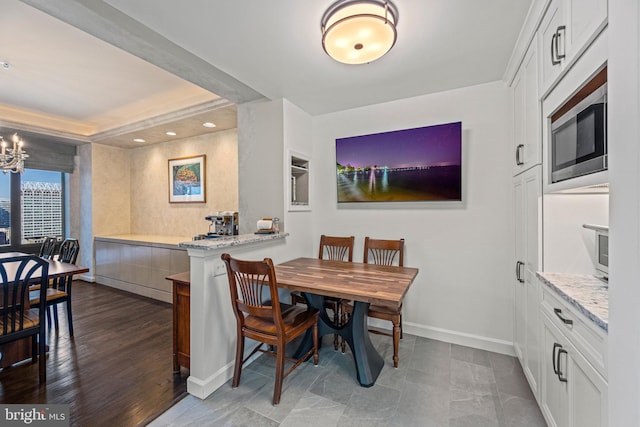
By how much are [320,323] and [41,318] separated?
7.36 feet

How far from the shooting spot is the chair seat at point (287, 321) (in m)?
1.90

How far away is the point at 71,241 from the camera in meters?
3.32

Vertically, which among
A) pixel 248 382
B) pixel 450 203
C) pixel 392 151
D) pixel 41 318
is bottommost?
pixel 248 382

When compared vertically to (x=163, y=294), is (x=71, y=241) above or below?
above

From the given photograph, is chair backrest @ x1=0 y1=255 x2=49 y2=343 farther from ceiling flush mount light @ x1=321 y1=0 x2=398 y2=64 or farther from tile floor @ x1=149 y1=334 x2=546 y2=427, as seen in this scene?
ceiling flush mount light @ x1=321 y1=0 x2=398 y2=64

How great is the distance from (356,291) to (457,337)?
5.20 feet

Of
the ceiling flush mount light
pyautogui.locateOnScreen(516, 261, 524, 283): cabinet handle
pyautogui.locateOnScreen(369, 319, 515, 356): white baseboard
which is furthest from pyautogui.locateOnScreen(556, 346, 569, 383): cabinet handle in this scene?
the ceiling flush mount light

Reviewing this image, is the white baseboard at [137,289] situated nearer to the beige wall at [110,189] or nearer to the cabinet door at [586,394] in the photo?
the beige wall at [110,189]

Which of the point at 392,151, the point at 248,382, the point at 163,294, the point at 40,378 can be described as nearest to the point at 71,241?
the point at 163,294

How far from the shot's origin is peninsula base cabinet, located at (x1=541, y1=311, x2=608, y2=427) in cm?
103

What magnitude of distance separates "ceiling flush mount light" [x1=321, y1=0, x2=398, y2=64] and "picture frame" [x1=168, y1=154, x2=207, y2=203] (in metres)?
3.44

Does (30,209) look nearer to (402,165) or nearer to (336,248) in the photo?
(336,248)

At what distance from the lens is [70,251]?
3.27 meters

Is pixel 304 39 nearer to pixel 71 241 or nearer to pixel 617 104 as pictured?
pixel 617 104
